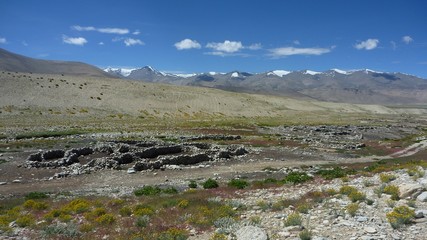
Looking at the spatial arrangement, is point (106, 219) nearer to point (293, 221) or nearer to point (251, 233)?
point (251, 233)

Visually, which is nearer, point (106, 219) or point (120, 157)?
point (106, 219)

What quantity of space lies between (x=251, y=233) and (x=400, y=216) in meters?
6.15

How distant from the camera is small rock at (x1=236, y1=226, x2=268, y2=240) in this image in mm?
13297

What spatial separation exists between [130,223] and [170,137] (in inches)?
1659

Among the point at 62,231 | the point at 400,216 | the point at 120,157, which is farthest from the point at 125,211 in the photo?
the point at 120,157

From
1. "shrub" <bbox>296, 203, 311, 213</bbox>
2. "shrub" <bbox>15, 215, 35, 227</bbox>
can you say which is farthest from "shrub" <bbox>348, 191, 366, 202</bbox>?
"shrub" <bbox>15, 215, 35, 227</bbox>

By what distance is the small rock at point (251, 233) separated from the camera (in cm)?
1330

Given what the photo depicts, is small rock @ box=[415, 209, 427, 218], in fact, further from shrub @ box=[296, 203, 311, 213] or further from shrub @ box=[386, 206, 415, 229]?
shrub @ box=[296, 203, 311, 213]

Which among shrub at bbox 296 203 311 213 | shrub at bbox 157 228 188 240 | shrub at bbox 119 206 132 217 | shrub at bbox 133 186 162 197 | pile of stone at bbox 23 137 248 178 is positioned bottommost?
pile of stone at bbox 23 137 248 178

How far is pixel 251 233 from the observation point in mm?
13742

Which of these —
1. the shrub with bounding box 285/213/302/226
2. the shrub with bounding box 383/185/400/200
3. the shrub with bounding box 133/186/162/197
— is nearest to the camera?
the shrub with bounding box 285/213/302/226

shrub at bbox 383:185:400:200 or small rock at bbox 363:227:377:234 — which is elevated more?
shrub at bbox 383:185:400:200

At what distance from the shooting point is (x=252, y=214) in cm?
1734

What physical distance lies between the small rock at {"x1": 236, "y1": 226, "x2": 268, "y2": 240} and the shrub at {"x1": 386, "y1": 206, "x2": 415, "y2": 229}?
5.18 meters
